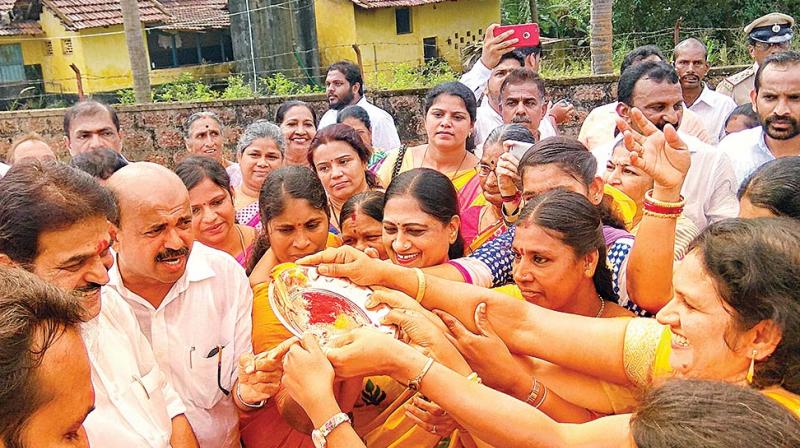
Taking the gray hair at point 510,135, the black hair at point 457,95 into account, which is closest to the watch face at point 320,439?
the gray hair at point 510,135

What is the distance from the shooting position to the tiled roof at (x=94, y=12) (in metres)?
18.8

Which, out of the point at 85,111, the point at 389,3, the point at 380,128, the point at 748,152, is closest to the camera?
the point at 748,152

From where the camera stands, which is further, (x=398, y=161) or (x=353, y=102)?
(x=353, y=102)

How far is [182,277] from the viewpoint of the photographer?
279 cm

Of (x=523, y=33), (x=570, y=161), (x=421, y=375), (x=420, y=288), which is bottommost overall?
(x=421, y=375)

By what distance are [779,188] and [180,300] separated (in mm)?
2358

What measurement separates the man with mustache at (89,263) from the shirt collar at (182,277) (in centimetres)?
30

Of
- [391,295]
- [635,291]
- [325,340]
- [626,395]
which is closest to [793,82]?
[635,291]

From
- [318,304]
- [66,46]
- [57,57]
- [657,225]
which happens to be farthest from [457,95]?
[57,57]

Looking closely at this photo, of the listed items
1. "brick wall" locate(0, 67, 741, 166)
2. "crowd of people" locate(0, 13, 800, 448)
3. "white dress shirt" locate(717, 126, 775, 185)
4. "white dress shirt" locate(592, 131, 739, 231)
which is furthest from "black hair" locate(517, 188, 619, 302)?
"brick wall" locate(0, 67, 741, 166)

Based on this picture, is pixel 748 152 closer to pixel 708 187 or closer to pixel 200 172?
pixel 708 187

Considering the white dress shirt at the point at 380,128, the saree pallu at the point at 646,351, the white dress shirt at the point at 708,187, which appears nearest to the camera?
the saree pallu at the point at 646,351

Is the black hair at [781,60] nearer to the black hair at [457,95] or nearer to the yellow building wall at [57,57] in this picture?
the black hair at [457,95]

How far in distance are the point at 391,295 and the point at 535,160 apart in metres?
1.15
